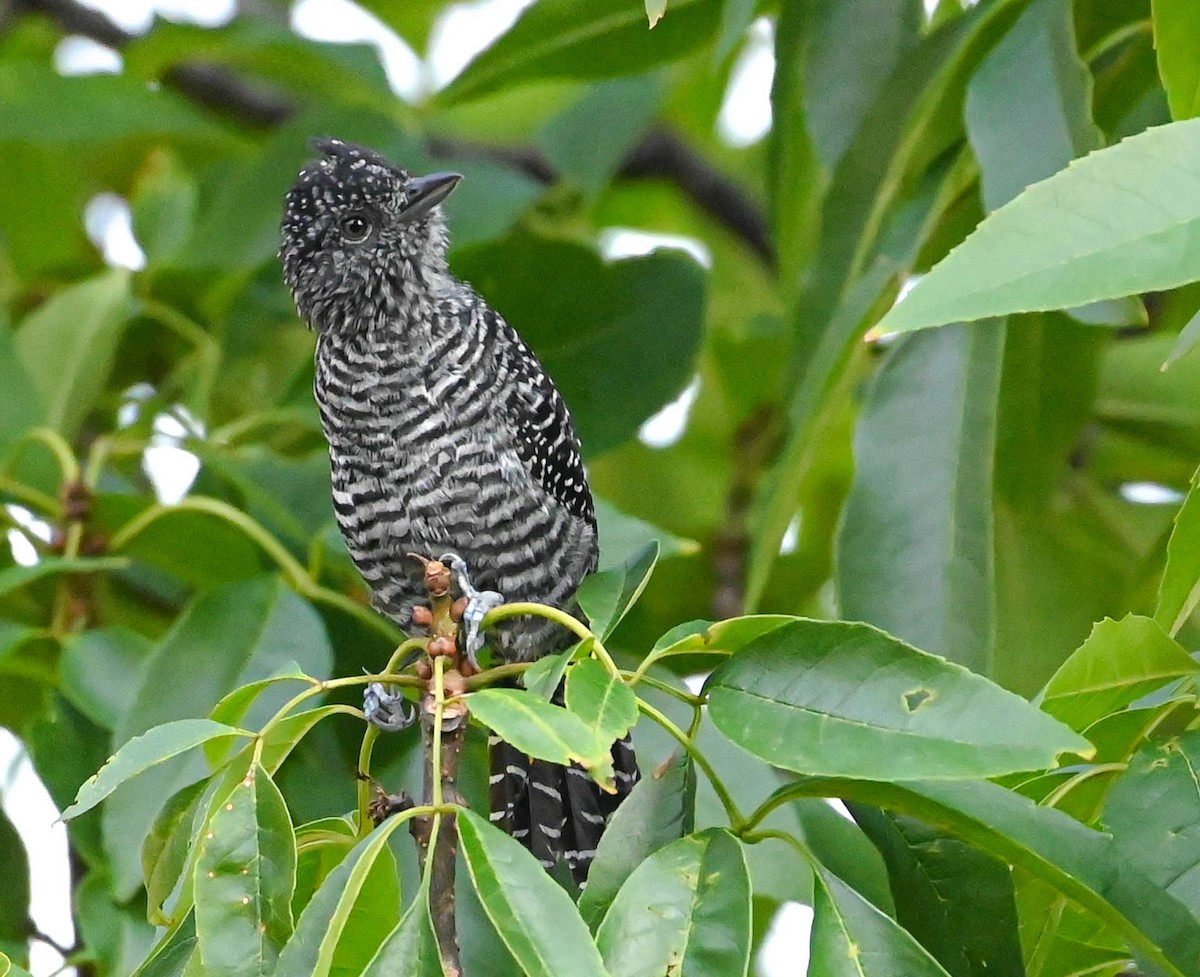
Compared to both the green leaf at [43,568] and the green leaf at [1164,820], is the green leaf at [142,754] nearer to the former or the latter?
the green leaf at [1164,820]

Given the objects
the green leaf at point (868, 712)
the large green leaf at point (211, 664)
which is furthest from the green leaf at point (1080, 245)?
the large green leaf at point (211, 664)

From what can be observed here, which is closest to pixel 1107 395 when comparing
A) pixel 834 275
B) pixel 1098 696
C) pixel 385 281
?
pixel 834 275

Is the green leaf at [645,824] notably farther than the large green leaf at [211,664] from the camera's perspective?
No

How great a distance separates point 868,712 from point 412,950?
501 mm

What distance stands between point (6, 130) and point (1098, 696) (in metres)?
2.73

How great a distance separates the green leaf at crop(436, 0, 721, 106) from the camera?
3.14 m

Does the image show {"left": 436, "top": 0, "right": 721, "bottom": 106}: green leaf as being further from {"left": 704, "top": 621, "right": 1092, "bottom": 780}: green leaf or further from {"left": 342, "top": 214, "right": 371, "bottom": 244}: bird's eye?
{"left": 704, "top": 621, "right": 1092, "bottom": 780}: green leaf

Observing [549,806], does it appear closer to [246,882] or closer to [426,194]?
[426,194]

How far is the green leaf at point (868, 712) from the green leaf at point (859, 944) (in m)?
0.17

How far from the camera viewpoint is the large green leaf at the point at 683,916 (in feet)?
5.41

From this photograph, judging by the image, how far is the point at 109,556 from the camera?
311cm

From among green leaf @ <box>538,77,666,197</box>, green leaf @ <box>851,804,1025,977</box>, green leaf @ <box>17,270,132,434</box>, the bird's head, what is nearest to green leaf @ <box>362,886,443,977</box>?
green leaf @ <box>851,804,1025,977</box>

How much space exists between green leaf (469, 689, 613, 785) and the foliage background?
Result: 0.68 metres

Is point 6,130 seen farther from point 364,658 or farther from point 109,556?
point 364,658
